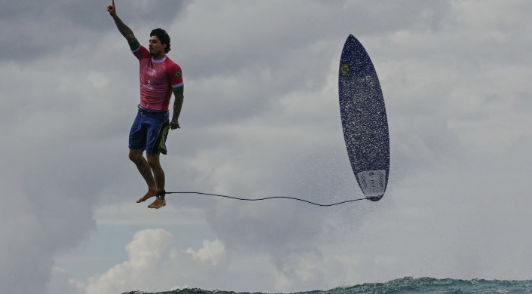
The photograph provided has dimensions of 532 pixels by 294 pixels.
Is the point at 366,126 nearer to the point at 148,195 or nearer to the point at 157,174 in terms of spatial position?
the point at 157,174

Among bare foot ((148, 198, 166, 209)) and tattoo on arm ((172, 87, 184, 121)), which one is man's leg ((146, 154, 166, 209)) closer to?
bare foot ((148, 198, 166, 209))

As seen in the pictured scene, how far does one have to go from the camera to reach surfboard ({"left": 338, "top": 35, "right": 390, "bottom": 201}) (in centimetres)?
1841

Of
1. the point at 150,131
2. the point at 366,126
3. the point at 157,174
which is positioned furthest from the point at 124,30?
the point at 366,126

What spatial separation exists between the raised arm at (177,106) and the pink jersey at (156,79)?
0.16m

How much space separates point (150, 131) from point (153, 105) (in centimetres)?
64

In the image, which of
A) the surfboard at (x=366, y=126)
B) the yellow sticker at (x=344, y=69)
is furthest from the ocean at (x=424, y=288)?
the yellow sticker at (x=344, y=69)

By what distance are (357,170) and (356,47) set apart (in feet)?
14.0

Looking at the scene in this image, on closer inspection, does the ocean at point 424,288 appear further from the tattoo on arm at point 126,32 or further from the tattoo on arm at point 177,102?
the tattoo on arm at point 126,32

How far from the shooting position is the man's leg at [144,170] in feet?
44.6

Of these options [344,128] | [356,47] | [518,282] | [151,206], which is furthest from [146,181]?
[518,282]

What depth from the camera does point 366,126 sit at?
60.7 feet

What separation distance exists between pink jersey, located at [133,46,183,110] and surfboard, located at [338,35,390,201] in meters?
7.56

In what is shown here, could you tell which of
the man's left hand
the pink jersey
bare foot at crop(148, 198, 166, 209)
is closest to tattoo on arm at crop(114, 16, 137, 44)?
the pink jersey

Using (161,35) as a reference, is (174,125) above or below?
below
